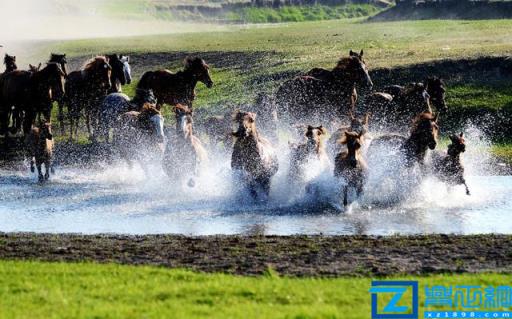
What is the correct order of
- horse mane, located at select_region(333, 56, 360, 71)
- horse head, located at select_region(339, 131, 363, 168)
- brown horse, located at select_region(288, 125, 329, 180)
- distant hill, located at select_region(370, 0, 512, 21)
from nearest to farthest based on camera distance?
horse head, located at select_region(339, 131, 363, 168), brown horse, located at select_region(288, 125, 329, 180), horse mane, located at select_region(333, 56, 360, 71), distant hill, located at select_region(370, 0, 512, 21)

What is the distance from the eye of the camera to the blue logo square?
10180 millimetres

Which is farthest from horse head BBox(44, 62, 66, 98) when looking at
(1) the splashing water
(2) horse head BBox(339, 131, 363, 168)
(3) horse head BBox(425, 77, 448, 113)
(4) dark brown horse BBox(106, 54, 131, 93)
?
(2) horse head BBox(339, 131, 363, 168)

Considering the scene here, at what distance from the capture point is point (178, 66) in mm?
44469

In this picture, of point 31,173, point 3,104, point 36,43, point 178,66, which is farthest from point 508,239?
point 36,43

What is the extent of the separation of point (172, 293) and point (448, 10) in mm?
70610

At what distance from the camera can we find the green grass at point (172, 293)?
33.7 feet

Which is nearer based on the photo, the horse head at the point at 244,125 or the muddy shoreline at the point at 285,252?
the muddy shoreline at the point at 285,252

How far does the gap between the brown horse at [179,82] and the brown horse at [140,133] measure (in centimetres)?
459

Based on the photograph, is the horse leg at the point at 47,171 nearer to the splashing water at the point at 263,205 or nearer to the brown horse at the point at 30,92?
the splashing water at the point at 263,205

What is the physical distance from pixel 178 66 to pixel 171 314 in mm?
34969

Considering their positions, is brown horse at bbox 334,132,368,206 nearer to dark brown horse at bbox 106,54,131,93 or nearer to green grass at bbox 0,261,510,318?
green grass at bbox 0,261,510,318

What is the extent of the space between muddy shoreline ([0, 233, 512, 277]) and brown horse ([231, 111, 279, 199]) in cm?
430

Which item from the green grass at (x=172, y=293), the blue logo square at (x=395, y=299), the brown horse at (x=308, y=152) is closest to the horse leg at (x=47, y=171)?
the brown horse at (x=308, y=152)

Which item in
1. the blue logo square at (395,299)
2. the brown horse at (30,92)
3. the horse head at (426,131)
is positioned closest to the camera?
the blue logo square at (395,299)
